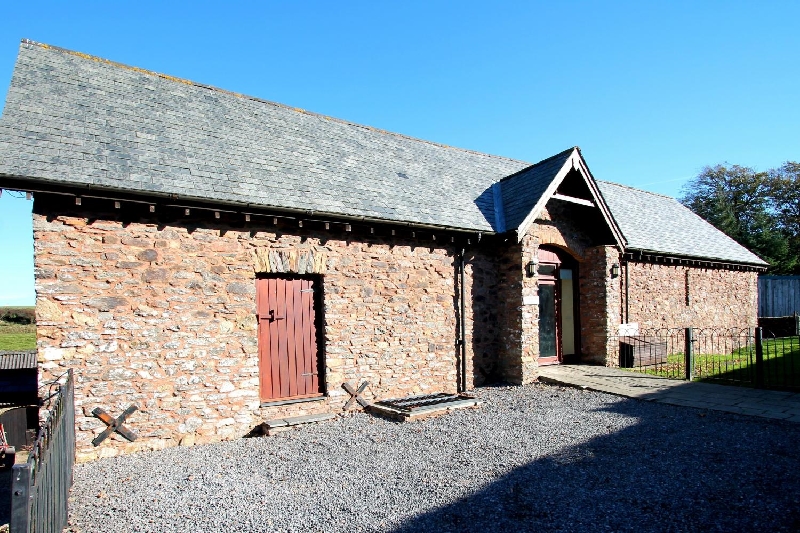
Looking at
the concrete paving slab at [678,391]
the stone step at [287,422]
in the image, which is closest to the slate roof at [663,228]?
the concrete paving slab at [678,391]

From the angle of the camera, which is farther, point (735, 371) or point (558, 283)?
point (558, 283)

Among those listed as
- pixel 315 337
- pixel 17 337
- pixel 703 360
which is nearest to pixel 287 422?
pixel 315 337

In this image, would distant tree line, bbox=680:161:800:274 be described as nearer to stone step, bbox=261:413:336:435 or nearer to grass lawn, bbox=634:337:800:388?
grass lawn, bbox=634:337:800:388

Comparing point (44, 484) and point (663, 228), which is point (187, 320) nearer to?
point (44, 484)

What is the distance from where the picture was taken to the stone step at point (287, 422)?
8148mm

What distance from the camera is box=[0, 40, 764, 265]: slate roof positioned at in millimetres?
7605

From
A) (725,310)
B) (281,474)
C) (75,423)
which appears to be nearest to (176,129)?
(75,423)

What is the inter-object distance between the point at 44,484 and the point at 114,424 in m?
4.03

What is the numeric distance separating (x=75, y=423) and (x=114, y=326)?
1.46 m

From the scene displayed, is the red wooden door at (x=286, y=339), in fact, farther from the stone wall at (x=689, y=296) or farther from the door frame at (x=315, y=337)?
the stone wall at (x=689, y=296)

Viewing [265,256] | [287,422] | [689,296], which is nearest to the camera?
[287,422]

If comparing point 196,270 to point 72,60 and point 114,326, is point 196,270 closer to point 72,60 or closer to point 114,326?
point 114,326

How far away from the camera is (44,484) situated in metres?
3.60

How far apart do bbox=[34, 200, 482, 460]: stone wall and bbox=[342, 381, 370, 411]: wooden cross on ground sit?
14 cm
